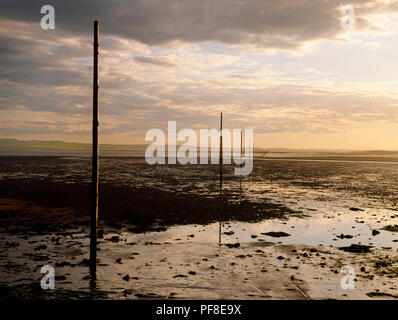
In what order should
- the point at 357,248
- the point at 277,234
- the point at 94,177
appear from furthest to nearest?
the point at 277,234 → the point at 357,248 → the point at 94,177

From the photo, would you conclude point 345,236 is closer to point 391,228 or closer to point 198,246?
point 391,228

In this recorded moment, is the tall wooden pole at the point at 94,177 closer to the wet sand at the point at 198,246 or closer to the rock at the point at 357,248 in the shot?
the wet sand at the point at 198,246

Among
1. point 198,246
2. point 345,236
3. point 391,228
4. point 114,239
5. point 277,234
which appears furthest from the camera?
point 391,228

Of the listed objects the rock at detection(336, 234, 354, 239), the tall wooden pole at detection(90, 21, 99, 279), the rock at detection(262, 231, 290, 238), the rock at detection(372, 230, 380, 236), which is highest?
the tall wooden pole at detection(90, 21, 99, 279)

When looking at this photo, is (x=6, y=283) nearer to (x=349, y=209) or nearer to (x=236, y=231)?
(x=236, y=231)

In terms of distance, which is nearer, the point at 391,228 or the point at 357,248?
the point at 357,248

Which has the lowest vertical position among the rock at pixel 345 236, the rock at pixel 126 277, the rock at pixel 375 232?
the rock at pixel 345 236

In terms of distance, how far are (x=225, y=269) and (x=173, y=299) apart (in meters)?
3.68

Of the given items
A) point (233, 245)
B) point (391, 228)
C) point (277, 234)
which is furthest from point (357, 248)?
point (391, 228)

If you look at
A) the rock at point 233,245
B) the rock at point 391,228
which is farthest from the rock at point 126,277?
the rock at point 391,228

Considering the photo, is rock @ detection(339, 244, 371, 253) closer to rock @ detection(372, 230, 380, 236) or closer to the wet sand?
the wet sand

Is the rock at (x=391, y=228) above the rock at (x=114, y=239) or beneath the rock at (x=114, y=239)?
beneath

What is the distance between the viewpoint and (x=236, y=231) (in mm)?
20578

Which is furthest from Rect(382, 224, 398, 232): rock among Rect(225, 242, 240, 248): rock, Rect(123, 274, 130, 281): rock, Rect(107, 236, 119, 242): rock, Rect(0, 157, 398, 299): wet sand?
Rect(123, 274, 130, 281): rock
